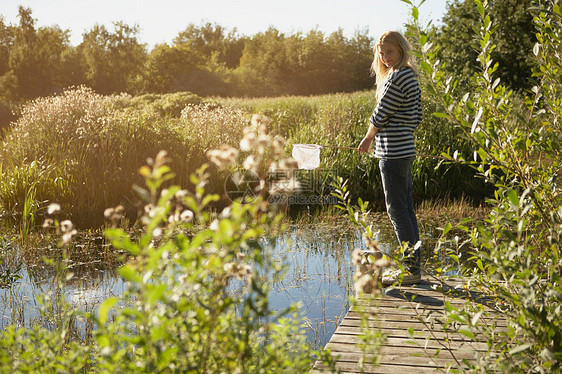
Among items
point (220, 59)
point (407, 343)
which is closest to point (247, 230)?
point (407, 343)

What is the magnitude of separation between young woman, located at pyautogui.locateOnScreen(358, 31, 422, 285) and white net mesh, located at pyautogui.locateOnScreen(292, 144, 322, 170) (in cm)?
65

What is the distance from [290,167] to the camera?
53.6 inches

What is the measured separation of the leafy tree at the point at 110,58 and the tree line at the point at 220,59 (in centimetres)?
5

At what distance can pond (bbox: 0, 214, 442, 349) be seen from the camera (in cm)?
396

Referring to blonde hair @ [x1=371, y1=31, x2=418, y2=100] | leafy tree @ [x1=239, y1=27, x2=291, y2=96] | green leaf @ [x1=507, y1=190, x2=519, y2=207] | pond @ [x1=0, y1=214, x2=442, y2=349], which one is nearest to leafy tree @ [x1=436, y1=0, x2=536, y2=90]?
pond @ [x1=0, y1=214, x2=442, y2=349]

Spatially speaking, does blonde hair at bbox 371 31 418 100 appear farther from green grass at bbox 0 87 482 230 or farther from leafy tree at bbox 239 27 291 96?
leafy tree at bbox 239 27 291 96

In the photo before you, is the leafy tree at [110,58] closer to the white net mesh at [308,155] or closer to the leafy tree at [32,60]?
the leafy tree at [32,60]

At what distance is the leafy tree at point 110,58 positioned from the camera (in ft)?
90.2

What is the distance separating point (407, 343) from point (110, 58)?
27367mm

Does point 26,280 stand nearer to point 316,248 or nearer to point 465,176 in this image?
point 316,248

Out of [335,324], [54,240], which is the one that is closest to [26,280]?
[54,240]

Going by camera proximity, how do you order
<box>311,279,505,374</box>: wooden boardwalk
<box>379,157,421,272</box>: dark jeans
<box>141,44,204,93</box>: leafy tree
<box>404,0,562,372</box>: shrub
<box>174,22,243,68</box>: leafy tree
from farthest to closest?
<box>174,22,243,68</box>: leafy tree
<box>141,44,204,93</box>: leafy tree
<box>379,157,421,272</box>: dark jeans
<box>311,279,505,374</box>: wooden boardwalk
<box>404,0,562,372</box>: shrub

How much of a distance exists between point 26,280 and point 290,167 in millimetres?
4194

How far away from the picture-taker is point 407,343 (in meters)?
2.88
